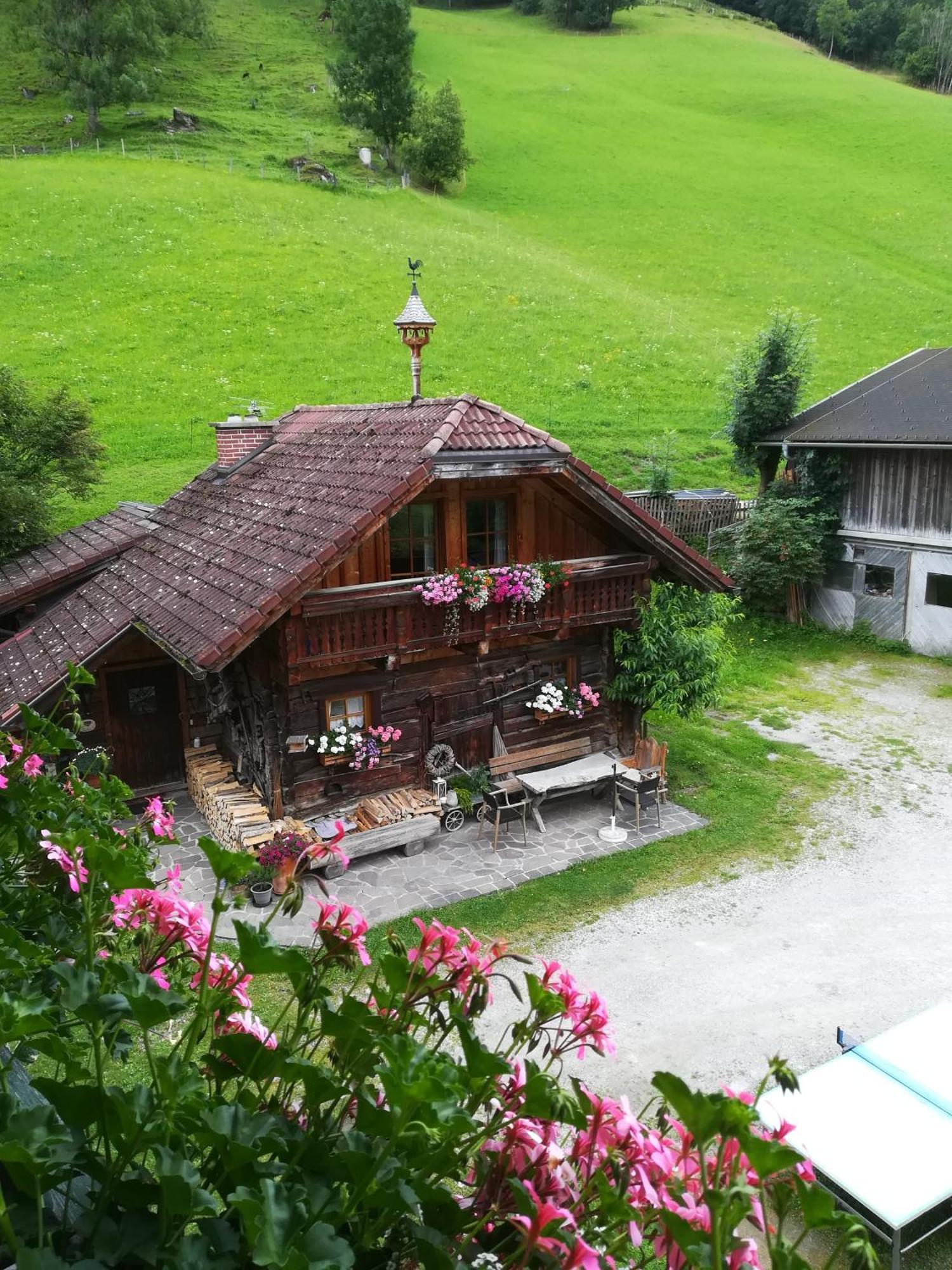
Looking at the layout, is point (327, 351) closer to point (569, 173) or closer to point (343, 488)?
point (343, 488)

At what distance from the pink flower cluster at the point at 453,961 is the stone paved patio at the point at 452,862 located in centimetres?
812

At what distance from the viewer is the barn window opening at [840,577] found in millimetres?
22391

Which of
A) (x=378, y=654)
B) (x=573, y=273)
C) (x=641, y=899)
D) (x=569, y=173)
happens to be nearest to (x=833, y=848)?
(x=641, y=899)

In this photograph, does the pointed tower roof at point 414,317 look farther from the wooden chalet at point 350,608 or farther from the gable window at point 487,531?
the gable window at point 487,531

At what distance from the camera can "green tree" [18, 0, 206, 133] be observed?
175 feet

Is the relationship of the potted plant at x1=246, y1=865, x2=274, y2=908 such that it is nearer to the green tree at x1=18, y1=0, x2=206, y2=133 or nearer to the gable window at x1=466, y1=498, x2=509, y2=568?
the gable window at x1=466, y1=498, x2=509, y2=568

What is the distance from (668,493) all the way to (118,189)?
3201cm

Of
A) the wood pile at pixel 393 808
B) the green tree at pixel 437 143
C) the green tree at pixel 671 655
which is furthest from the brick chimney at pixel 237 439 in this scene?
the green tree at pixel 437 143

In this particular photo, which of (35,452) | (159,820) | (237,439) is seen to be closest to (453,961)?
(159,820)

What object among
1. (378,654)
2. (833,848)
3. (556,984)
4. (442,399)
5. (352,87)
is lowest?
(833,848)

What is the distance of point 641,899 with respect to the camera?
10.9 m

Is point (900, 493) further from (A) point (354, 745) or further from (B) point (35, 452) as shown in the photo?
(B) point (35, 452)

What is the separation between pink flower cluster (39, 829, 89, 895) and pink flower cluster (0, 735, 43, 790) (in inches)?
13.8

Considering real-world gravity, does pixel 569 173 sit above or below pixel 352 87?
below
